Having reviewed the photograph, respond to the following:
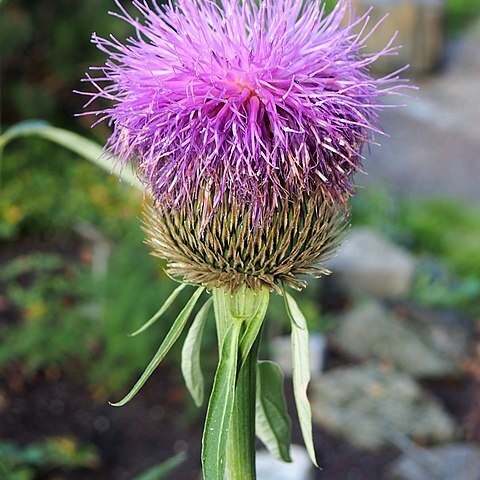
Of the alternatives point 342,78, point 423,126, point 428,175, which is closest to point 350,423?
point 342,78

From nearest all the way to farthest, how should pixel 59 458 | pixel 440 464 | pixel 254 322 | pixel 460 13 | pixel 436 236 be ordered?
pixel 254 322, pixel 59 458, pixel 440 464, pixel 436 236, pixel 460 13

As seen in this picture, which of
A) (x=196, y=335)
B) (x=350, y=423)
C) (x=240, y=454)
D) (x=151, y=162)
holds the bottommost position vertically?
(x=350, y=423)

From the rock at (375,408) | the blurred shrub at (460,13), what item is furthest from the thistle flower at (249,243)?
the blurred shrub at (460,13)

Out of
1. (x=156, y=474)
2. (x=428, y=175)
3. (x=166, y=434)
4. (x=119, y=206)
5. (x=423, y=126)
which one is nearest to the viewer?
(x=156, y=474)

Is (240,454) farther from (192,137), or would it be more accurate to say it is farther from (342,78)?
(342,78)

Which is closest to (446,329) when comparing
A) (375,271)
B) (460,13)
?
(375,271)

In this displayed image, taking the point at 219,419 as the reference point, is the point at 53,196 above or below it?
below

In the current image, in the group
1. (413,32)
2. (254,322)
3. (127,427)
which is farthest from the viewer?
(413,32)

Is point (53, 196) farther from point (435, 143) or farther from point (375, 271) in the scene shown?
point (435, 143)
